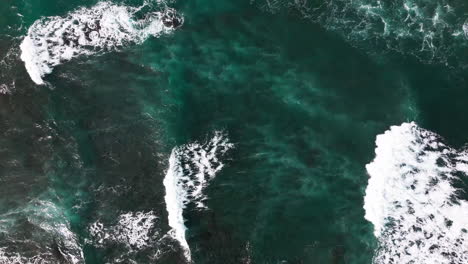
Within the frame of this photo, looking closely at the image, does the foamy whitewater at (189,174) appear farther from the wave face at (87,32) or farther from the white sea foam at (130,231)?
the wave face at (87,32)

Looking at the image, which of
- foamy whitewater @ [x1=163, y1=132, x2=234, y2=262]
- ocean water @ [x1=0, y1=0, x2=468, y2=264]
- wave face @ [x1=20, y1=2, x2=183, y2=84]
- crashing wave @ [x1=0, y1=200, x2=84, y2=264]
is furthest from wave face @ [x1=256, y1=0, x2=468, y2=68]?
crashing wave @ [x1=0, y1=200, x2=84, y2=264]

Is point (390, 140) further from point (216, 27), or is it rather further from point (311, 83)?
point (216, 27)

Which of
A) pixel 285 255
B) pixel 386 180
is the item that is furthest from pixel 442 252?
pixel 285 255

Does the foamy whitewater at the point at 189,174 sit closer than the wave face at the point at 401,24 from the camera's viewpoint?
Yes

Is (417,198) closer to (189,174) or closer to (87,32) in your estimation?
(189,174)

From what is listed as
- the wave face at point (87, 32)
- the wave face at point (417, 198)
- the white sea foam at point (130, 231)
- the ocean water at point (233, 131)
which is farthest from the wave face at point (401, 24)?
the white sea foam at point (130, 231)

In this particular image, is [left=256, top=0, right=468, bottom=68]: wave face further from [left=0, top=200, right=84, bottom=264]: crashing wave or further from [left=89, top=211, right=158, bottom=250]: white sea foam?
[left=0, top=200, right=84, bottom=264]: crashing wave
